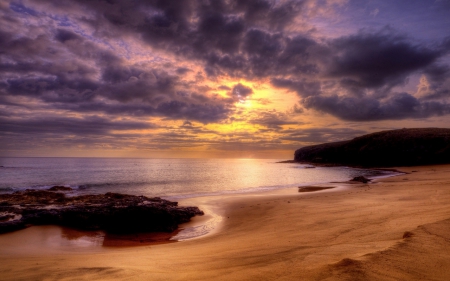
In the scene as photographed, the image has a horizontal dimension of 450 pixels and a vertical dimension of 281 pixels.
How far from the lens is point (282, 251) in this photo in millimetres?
5980

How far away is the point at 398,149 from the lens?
71.2 metres

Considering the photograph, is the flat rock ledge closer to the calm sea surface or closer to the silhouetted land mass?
the calm sea surface

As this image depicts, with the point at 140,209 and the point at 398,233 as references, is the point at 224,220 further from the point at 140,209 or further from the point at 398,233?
the point at 398,233

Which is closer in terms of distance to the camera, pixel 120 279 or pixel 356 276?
pixel 356 276

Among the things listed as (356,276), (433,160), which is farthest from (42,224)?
(433,160)

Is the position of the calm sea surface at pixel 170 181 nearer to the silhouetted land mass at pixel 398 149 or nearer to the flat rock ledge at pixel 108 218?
the flat rock ledge at pixel 108 218

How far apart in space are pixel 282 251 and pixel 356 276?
254 cm

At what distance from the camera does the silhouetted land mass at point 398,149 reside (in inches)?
2505

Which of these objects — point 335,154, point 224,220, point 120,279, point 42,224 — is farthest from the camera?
point 335,154

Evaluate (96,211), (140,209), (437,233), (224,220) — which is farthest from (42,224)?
(437,233)

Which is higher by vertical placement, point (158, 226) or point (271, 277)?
point (271, 277)

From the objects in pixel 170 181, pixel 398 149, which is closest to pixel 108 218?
pixel 170 181

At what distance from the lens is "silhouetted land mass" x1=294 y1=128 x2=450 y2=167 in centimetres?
6362

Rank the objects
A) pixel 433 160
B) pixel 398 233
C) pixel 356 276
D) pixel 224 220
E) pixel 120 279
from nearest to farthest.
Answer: pixel 356 276 < pixel 120 279 < pixel 398 233 < pixel 224 220 < pixel 433 160
